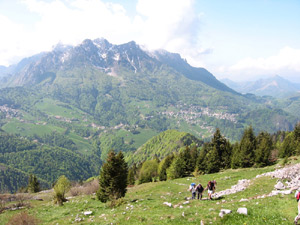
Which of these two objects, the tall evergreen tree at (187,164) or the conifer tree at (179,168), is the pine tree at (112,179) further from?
the tall evergreen tree at (187,164)

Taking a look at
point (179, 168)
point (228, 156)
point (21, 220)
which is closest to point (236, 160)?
point (228, 156)

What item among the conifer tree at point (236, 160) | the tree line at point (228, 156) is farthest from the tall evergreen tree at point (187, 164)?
the conifer tree at point (236, 160)

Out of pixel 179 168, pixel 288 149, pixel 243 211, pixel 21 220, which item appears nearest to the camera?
pixel 243 211

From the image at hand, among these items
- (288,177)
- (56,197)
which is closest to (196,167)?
(288,177)

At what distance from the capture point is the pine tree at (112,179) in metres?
34.1

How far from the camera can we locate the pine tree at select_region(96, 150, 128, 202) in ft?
112

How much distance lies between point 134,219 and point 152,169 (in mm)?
95962

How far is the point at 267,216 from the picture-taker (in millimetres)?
14992

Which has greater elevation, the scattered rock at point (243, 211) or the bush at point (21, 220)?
the scattered rock at point (243, 211)

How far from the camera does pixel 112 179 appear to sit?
3397 centimetres

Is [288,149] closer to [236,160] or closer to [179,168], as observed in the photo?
[236,160]

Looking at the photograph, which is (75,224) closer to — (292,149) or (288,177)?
(288,177)

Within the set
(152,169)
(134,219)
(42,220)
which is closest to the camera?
(134,219)

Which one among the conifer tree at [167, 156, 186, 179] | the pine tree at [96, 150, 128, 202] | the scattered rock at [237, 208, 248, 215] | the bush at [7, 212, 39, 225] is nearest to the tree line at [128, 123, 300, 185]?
the conifer tree at [167, 156, 186, 179]
